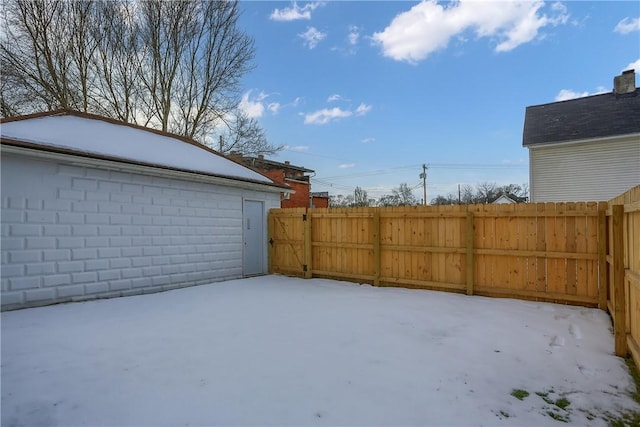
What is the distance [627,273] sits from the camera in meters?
3.21

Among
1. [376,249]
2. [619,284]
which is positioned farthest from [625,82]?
[619,284]

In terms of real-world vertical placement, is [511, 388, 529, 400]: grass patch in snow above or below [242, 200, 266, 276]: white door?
below

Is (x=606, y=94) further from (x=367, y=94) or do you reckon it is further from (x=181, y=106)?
(x=181, y=106)

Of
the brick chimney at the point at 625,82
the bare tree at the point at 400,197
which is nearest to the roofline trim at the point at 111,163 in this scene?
the brick chimney at the point at 625,82

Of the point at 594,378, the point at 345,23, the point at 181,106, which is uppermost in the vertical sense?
the point at 345,23

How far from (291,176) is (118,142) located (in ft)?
71.3

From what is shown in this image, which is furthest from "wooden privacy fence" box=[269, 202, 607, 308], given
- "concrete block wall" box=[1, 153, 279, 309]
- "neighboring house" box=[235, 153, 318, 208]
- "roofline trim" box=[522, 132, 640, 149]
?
"neighboring house" box=[235, 153, 318, 208]

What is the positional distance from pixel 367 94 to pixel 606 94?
8982 mm

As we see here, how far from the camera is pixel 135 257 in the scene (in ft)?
21.0

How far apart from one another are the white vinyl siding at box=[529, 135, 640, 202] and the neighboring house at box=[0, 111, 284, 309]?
9781mm

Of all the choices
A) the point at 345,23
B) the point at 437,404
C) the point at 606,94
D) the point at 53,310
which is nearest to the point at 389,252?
the point at 437,404

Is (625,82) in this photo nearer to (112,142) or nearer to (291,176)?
(112,142)

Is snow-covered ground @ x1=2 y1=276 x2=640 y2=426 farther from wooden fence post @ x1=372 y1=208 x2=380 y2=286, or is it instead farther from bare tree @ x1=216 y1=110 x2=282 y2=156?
bare tree @ x1=216 y1=110 x2=282 y2=156

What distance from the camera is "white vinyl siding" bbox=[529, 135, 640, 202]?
35.1 feet
